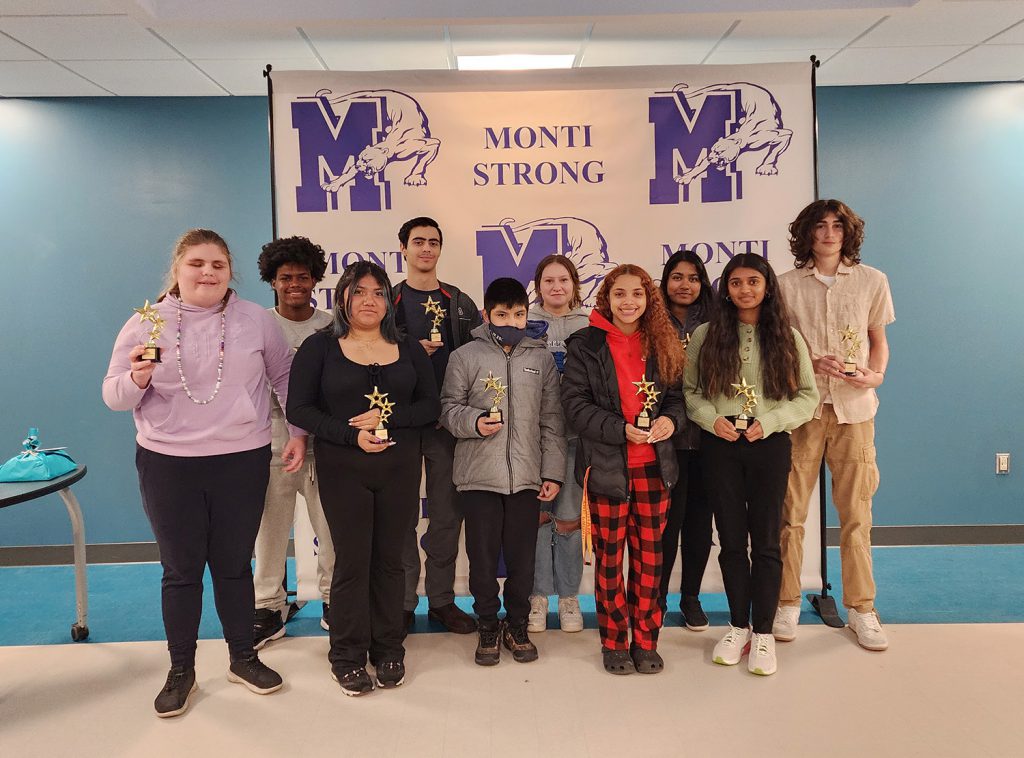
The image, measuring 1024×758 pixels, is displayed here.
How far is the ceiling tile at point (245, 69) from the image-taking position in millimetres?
3990

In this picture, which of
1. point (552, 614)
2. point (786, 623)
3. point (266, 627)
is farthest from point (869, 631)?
point (266, 627)

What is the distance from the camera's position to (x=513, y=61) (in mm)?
4141

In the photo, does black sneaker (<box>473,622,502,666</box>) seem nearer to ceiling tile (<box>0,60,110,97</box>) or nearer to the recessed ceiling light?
the recessed ceiling light

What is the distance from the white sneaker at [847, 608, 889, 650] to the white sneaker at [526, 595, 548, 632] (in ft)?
4.55

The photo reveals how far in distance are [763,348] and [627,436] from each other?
2.18ft

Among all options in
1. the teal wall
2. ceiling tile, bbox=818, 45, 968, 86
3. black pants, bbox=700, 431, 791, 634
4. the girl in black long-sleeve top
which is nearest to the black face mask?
the girl in black long-sleeve top

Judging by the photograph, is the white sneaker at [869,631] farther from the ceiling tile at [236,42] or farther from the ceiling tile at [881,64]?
the ceiling tile at [236,42]

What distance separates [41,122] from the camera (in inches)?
179

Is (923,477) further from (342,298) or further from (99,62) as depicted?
(99,62)

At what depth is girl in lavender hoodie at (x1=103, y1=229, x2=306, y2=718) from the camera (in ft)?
8.34

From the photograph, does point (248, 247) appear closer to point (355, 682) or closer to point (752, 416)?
point (355, 682)

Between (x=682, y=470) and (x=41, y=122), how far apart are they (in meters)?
4.58

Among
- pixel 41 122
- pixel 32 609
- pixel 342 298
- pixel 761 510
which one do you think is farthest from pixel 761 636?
pixel 41 122

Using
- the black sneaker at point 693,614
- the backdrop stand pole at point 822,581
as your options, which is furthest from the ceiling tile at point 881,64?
the black sneaker at point 693,614
